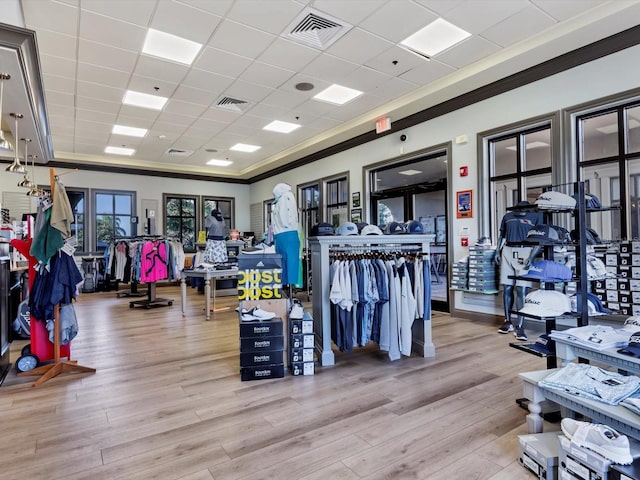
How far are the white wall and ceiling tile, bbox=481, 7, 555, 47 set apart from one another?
0.77 m

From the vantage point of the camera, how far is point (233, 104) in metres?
6.58

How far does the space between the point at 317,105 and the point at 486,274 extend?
3959mm

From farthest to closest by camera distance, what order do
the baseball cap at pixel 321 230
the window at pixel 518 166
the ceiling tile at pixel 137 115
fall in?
the ceiling tile at pixel 137 115, the window at pixel 518 166, the baseball cap at pixel 321 230

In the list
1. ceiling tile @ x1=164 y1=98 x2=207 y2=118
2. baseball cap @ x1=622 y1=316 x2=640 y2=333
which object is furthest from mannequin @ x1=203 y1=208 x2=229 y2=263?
baseball cap @ x1=622 y1=316 x2=640 y2=333

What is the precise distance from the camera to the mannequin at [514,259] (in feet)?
14.7

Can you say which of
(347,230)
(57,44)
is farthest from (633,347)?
(57,44)

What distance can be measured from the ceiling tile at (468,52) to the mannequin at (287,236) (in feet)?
9.41

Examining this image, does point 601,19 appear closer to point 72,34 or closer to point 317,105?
point 317,105

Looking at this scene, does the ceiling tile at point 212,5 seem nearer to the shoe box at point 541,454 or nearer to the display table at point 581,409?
the display table at point 581,409

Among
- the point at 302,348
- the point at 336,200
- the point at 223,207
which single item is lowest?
the point at 302,348

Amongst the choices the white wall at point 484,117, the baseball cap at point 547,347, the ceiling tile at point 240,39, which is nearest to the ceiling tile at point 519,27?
the white wall at point 484,117

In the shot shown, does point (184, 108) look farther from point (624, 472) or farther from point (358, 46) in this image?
point (624, 472)

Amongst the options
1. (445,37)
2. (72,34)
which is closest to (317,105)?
(445,37)

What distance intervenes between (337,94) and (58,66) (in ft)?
13.0
